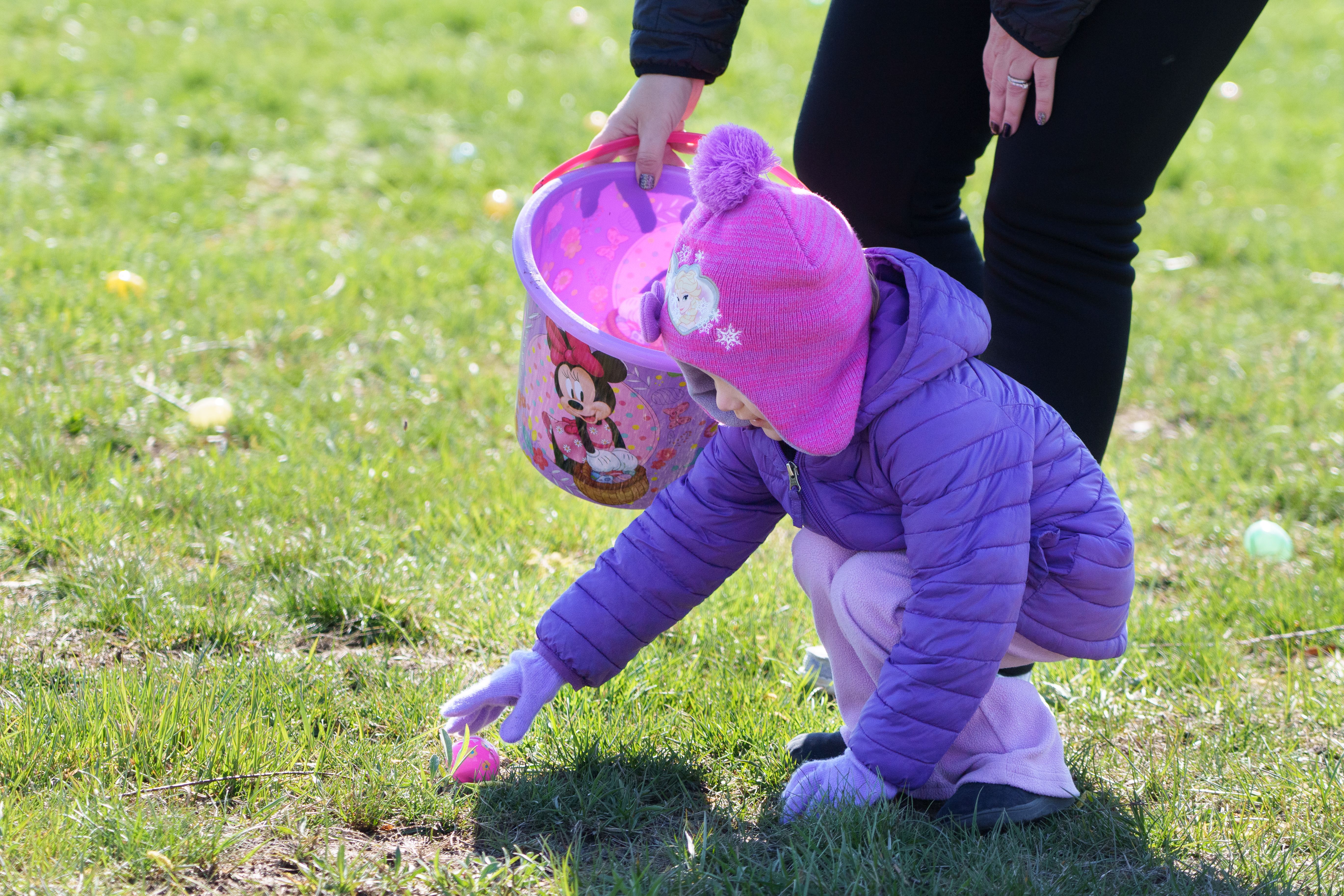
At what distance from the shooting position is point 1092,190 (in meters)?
1.84

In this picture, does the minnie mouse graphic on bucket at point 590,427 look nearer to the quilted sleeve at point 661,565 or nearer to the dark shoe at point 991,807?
the quilted sleeve at point 661,565

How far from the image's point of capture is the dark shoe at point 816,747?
6.40 feet

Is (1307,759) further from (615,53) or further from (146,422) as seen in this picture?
(615,53)

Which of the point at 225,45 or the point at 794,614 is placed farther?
the point at 225,45

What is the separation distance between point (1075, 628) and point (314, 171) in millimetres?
3739

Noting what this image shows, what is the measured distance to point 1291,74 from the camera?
6.75m

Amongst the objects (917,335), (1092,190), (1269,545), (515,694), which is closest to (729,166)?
(917,335)

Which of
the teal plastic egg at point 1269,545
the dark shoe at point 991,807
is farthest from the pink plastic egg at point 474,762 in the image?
the teal plastic egg at point 1269,545

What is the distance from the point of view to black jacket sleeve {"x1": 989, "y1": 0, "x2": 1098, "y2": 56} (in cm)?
175

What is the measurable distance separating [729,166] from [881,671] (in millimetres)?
736

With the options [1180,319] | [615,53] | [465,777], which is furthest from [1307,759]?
[615,53]

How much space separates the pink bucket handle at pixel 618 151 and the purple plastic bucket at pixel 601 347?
0.02 m

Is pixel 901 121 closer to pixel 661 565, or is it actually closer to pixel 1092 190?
pixel 1092 190

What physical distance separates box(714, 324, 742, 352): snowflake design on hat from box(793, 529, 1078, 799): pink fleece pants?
0.40m
